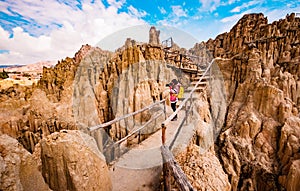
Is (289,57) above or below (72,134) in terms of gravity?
above

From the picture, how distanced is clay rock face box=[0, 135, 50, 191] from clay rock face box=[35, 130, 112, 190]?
4.6 inches

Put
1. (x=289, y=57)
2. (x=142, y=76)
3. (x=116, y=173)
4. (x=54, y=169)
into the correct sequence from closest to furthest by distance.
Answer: (x=54, y=169), (x=116, y=173), (x=142, y=76), (x=289, y=57)

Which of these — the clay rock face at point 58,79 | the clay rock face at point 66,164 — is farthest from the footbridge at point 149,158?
the clay rock face at point 58,79

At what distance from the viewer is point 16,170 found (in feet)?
5.25

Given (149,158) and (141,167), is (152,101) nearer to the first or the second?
(149,158)

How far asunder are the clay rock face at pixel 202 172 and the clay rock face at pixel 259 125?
7.25m

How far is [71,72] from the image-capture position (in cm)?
1318

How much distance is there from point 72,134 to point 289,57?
24548mm

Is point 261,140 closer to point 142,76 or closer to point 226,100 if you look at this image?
point 226,100

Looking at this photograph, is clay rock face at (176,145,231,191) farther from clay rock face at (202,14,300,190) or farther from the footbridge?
clay rock face at (202,14,300,190)

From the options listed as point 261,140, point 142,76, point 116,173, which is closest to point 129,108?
point 142,76

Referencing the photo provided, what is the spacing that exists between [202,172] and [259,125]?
10577 millimetres

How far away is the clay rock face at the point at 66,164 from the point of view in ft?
6.26

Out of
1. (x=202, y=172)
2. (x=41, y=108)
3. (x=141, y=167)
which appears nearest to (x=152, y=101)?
(x=141, y=167)
